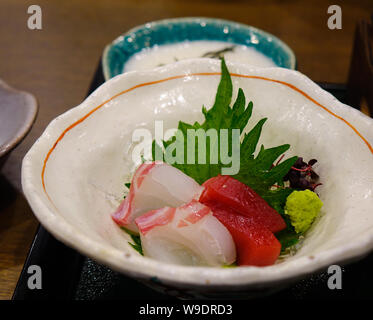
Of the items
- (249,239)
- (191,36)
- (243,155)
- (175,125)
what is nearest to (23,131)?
(175,125)

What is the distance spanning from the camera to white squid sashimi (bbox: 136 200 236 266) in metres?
1.03

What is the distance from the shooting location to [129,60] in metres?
2.19

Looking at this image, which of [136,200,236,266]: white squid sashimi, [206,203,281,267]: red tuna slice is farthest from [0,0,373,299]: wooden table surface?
[206,203,281,267]: red tuna slice

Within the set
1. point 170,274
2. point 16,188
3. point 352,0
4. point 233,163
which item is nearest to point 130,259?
point 170,274

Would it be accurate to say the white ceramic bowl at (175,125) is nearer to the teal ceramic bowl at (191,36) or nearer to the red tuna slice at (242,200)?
the red tuna slice at (242,200)

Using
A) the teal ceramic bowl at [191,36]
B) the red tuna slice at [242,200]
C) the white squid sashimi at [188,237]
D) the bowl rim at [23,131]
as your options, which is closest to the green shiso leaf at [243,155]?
the red tuna slice at [242,200]

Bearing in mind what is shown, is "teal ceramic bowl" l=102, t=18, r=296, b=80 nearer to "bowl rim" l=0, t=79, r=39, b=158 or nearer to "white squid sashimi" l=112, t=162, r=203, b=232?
"bowl rim" l=0, t=79, r=39, b=158

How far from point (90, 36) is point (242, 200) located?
5.95 ft

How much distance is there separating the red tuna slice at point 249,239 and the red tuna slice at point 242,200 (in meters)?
0.02

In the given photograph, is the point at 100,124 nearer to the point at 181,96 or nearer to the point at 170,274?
the point at 181,96

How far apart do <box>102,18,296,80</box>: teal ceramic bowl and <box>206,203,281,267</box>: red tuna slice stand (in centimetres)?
120

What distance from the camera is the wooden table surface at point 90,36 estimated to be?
2096mm

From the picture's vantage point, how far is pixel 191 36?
233cm

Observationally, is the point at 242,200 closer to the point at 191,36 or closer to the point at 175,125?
the point at 175,125
